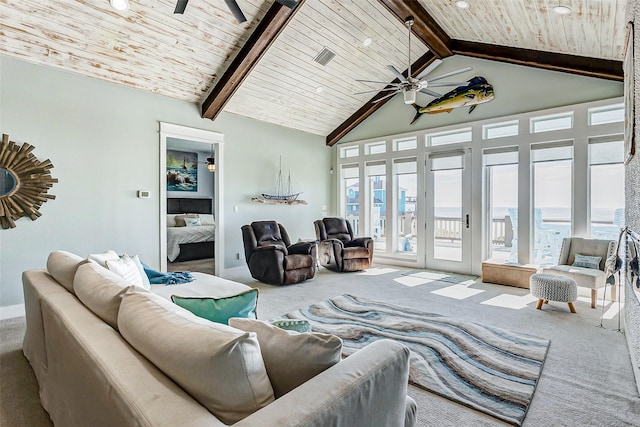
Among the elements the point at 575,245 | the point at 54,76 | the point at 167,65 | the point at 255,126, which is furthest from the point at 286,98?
the point at 575,245

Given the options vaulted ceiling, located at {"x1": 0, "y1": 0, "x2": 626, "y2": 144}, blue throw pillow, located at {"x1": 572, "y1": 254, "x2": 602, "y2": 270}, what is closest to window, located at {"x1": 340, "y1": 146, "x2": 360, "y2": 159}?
vaulted ceiling, located at {"x1": 0, "y1": 0, "x2": 626, "y2": 144}

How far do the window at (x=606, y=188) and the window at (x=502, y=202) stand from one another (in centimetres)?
99

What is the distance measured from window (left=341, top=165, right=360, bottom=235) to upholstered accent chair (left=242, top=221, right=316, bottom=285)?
238 centimetres

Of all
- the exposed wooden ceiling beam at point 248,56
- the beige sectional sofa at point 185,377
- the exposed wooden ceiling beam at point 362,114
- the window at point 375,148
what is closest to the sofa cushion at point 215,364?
the beige sectional sofa at point 185,377

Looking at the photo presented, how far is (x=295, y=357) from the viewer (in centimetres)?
105

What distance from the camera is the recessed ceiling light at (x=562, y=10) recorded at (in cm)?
358

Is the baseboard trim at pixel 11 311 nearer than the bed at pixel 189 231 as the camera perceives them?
Yes

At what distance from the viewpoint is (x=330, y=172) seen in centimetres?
782

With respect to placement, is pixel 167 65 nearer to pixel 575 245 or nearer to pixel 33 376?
pixel 33 376

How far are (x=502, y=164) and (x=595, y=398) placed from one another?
4.26 metres

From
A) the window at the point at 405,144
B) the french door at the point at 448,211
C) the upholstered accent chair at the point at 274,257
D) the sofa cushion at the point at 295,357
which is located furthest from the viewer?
the window at the point at 405,144

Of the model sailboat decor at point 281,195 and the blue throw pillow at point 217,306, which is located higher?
the model sailboat decor at point 281,195

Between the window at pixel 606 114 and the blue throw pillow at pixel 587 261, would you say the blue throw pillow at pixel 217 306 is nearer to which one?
the blue throw pillow at pixel 587 261

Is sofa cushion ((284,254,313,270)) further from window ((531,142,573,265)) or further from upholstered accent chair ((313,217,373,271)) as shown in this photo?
window ((531,142,573,265))
